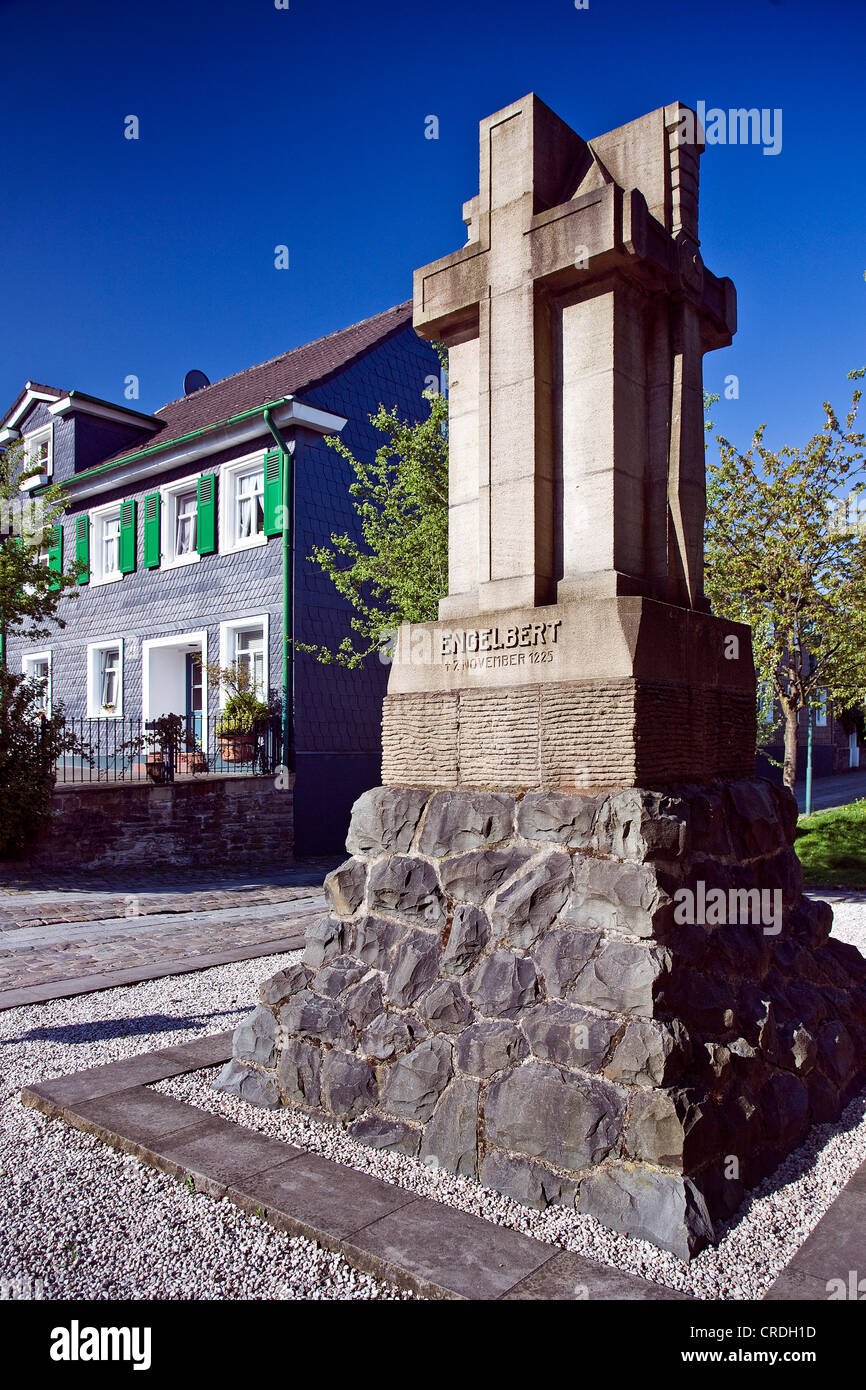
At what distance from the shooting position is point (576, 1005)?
3.33 meters

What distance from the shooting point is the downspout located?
1571 centimetres

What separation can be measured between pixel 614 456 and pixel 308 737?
1252cm

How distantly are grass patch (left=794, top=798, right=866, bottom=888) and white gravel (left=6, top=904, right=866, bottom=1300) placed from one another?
24.9 feet

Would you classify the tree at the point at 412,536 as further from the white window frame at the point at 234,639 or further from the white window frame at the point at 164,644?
the white window frame at the point at 164,644

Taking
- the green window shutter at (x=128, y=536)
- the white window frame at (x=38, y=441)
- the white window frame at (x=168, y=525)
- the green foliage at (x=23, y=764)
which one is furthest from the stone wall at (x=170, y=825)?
the white window frame at (x=38, y=441)

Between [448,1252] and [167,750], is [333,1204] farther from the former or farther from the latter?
[167,750]

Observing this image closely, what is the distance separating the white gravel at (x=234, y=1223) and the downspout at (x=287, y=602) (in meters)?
11.5

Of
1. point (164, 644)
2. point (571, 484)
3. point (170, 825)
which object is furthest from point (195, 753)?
point (571, 484)

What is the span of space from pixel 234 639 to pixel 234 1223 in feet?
47.6

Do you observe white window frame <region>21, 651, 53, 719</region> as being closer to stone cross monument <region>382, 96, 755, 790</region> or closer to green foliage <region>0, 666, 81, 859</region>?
green foliage <region>0, 666, 81, 859</region>

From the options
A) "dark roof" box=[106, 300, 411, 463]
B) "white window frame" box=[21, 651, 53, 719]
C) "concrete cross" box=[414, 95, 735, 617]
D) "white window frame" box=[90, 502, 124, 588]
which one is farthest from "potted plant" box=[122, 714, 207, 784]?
"concrete cross" box=[414, 95, 735, 617]
